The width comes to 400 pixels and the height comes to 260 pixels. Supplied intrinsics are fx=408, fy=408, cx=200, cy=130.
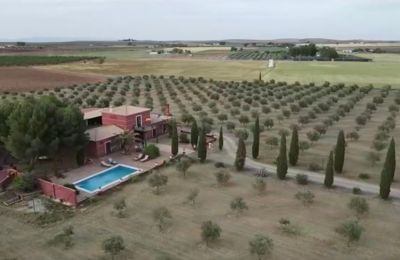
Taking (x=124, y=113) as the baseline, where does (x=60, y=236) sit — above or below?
below

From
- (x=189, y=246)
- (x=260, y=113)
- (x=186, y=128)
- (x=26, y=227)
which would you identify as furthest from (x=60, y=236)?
(x=260, y=113)

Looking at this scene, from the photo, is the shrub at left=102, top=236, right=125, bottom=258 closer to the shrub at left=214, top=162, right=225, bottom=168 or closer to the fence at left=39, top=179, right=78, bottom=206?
the fence at left=39, top=179, right=78, bottom=206

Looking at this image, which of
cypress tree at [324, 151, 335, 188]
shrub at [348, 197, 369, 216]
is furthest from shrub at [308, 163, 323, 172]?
shrub at [348, 197, 369, 216]

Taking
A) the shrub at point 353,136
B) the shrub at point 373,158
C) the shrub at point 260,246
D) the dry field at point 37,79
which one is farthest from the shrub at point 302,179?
the dry field at point 37,79

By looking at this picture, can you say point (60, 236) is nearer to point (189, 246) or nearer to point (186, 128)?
point (189, 246)

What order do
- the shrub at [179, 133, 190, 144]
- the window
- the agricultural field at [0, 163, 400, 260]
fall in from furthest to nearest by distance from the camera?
the window, the shrub at [179, 133, 190, 144], the agricultural field at [0, 163, 400, 260]

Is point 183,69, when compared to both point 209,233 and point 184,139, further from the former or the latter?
point 209,233

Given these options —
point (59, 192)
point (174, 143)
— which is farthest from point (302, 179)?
point (59, 192)
